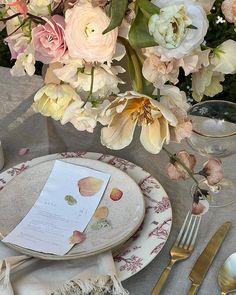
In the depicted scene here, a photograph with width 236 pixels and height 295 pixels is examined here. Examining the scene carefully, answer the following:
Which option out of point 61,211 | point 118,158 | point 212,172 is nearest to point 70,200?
point 61,211

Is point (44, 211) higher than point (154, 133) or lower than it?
lower

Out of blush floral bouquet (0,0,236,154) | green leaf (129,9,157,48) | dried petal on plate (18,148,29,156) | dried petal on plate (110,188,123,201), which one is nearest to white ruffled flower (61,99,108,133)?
blush floral bouquet (0,0,236,154)

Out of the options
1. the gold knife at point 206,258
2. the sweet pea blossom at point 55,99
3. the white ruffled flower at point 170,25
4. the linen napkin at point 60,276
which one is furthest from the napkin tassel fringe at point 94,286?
the white ruffled flower at point 170,25

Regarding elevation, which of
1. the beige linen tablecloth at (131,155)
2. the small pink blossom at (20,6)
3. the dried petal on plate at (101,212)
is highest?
the small pink blossom at (20,6)

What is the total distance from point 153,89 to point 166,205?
237 mm

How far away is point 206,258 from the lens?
0.83 m

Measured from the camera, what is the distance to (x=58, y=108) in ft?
2.53

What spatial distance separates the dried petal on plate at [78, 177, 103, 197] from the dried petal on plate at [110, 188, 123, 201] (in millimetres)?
26

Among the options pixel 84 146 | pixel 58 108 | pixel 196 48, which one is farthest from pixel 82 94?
pixel 84 146

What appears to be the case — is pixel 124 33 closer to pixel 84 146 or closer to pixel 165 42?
pixel 165 42

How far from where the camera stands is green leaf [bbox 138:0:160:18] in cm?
63

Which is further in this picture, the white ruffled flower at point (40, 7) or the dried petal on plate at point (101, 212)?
the dried petal on plate at point (101, 212)

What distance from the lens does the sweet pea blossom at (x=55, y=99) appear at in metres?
0.76

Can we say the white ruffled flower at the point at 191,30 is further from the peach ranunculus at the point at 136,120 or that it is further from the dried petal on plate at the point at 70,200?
the dried petal on plate at the point at 70,200
